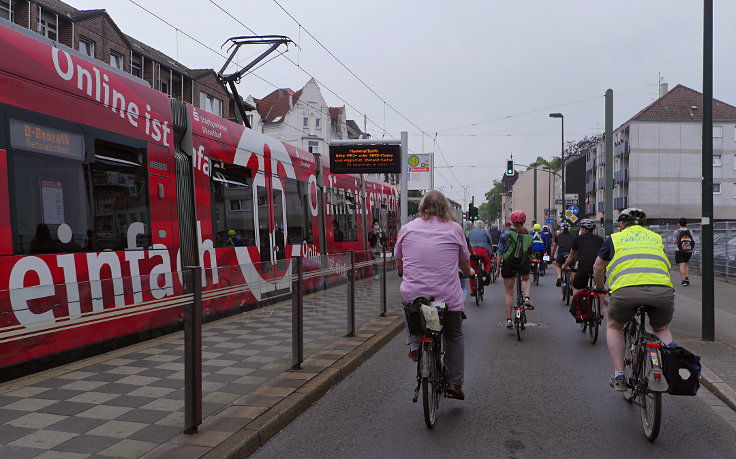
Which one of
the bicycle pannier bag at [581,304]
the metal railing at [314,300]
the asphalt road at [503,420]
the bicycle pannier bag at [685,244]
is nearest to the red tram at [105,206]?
the metal railing at [314,300]

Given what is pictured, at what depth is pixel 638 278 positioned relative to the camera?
4.59 meters

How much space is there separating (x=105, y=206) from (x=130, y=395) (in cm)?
310

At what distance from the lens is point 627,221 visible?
504cm

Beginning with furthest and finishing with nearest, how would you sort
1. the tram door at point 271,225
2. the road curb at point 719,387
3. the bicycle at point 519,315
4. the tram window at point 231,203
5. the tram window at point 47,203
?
the tram door at point 271,225
the tram window at point 231,203
the bicycle at point 519,315
the tram window at point 47,203
the road curb at point 719,387

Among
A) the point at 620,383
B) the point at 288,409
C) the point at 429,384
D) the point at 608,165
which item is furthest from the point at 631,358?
the point at 608,165

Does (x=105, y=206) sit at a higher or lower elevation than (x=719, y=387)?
higher

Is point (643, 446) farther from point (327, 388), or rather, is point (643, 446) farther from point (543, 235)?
point (543, 235)

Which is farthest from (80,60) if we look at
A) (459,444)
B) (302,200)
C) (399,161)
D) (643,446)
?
(399,161)

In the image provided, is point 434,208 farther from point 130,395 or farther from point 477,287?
point 477,287

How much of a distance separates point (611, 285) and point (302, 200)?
930 centimetres

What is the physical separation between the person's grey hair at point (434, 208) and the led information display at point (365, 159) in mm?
10631

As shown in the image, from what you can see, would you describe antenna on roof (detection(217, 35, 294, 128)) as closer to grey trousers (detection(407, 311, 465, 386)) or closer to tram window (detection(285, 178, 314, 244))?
tram window (detection(285, 178, 314, 244))

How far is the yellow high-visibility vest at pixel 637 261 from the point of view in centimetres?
458

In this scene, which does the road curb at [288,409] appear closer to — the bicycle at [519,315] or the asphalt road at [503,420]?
the asphalt road at [503,420]
